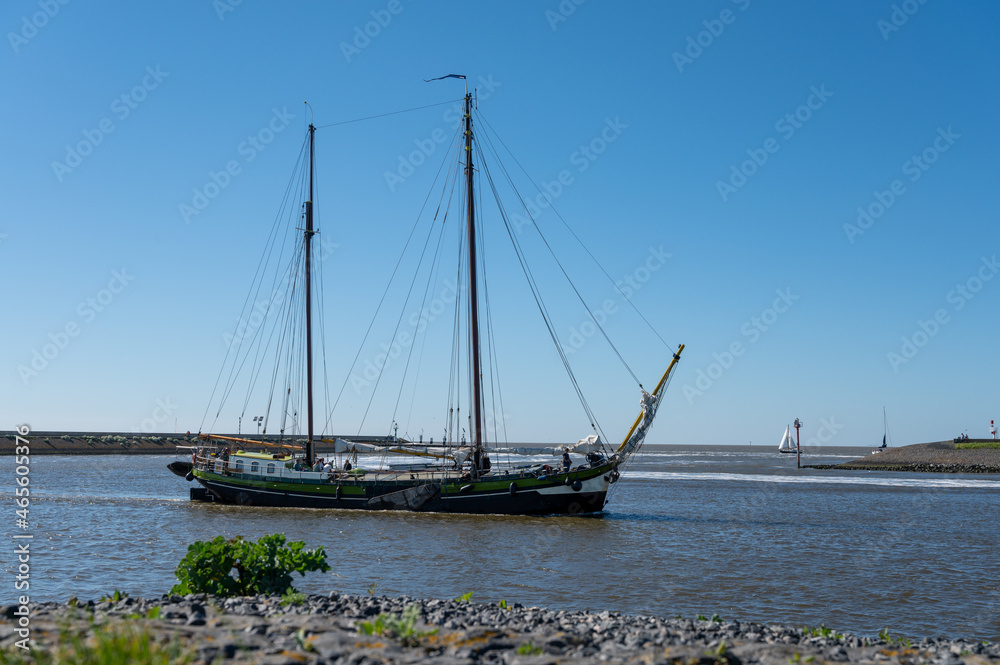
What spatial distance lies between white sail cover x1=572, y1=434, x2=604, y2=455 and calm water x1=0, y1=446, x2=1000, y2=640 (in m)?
3.82

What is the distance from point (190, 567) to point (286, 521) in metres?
25.0

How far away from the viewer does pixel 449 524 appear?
34969 millimetres

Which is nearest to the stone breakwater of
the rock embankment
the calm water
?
the calm water

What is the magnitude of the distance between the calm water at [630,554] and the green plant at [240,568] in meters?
5.55

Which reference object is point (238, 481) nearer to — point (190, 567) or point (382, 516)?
point (382, 516)

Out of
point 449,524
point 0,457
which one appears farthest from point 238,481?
point 0,457

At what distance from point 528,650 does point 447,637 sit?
43.1 inches

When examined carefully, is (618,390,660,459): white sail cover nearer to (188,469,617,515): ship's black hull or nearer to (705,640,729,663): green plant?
(188,469,617,515): ship's black hull

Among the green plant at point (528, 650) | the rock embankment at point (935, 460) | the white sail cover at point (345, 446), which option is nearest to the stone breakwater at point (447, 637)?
the green plant at point (528, 650)

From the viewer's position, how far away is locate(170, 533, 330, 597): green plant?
41.7 ft

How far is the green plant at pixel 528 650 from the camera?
A: 27.6ft

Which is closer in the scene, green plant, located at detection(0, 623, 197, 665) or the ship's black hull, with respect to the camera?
green plant, located at detection(0, 623, 197, 665)

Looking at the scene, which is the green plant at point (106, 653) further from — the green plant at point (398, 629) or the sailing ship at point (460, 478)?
the sailing ship at point (460, 478)

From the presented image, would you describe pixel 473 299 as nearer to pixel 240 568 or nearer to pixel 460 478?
pixel 460 478
